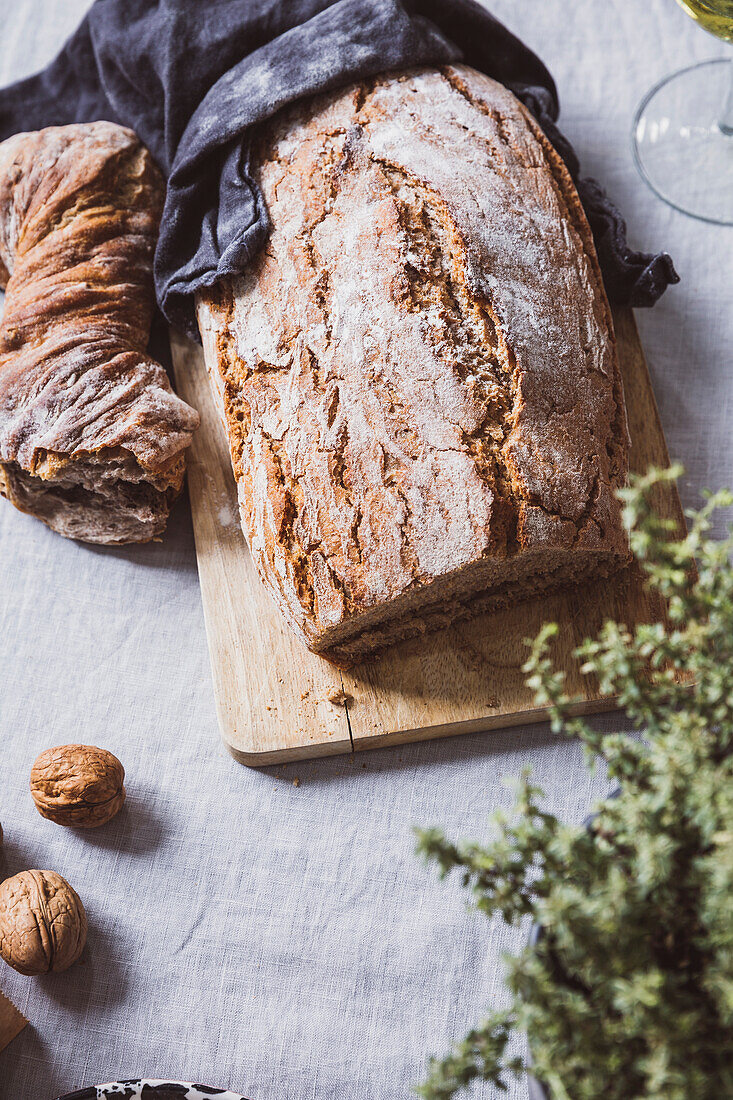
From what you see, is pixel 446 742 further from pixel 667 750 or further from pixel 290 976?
pixel 667 750

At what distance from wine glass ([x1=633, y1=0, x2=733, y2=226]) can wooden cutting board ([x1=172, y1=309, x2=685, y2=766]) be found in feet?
2.34

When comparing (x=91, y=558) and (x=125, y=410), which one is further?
(x=91, y=558)

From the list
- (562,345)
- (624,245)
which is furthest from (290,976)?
(624,245)

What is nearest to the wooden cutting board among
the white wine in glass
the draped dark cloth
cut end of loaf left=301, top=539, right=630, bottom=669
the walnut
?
cut end of loaf left=301, top=539, right=630, bottom=669

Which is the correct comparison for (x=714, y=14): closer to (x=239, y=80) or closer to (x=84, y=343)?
(x=239, y=80)

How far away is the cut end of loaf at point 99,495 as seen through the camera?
1.66 m

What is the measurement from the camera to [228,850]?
1596mm

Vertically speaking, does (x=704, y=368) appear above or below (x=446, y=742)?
above

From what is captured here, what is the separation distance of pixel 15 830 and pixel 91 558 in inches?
20.0

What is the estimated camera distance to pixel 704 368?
A: 189 cm

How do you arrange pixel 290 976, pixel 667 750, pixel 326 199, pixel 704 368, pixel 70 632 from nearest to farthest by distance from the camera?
pixel 667 750
pixel 290 976
pixel 326 199
pixel 70 632
pixel 704 368

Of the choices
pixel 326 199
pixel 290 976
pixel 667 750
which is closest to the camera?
pixel 667 750

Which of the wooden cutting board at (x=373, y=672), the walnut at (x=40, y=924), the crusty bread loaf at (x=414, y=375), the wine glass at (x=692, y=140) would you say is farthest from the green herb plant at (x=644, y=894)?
the wine glass at (x=692, y=140)

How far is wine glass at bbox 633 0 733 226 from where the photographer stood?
201 centimetres
